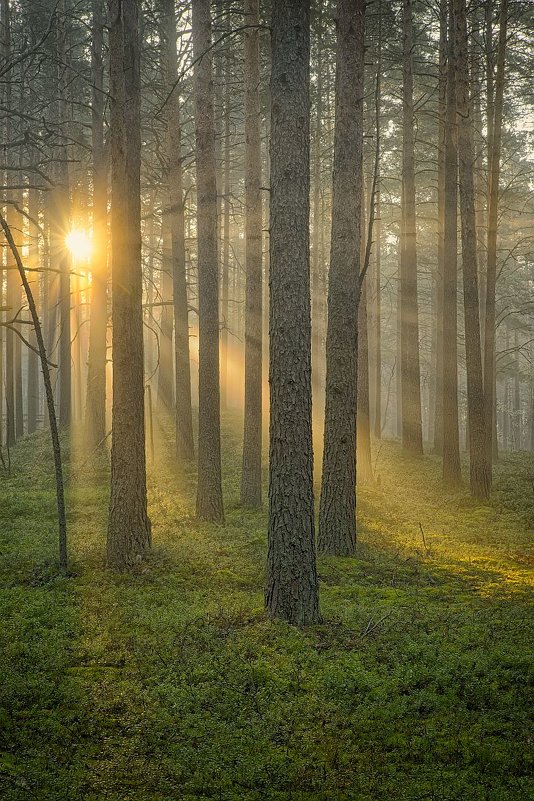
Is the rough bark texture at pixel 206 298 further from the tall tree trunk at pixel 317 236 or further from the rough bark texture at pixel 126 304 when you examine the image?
the tall tree trunk at pixel 317 236

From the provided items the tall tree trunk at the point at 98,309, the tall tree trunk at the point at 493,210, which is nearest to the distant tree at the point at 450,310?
the tall tree trunk at the point at 493,210

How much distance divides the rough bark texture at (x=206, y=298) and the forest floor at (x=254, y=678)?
167cm

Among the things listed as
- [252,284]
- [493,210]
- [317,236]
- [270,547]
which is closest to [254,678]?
[270,547]

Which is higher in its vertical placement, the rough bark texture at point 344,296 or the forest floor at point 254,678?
the rough bark texture at point 344,296

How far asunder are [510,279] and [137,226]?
36.0 m

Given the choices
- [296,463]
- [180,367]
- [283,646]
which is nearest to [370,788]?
[283,646]

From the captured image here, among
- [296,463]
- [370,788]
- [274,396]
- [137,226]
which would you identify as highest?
[137,226]

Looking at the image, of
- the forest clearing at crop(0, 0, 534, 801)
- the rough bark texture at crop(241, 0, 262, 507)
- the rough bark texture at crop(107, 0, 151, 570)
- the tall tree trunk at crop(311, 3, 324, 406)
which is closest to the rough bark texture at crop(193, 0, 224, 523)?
the forest clearing at crop(0, 0, 534, 801)

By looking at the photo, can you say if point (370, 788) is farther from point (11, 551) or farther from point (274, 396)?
point (11, 551)

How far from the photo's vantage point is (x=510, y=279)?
4078 cm

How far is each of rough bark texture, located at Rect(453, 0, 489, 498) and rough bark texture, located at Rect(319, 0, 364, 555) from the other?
5.87 meters

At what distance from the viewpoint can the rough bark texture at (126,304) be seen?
9.25m

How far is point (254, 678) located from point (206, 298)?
8.00m

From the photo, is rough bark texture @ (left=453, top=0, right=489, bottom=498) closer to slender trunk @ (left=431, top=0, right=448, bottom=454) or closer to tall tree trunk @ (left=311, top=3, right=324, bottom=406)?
slender trunk @ (left=431, top=0, right=448, bottom=454)
